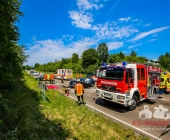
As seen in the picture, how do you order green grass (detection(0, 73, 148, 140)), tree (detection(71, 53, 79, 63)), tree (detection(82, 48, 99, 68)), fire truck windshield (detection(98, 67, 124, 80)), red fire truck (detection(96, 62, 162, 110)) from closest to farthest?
1. green grass (detection(0, 73, 148, 140))
2. red fire truck (detection(96, 62, 162, 110))
3. fire truck windshield (detection(98, 67, 124, 80))
4. tree (detection(82, 48, 99, 68))
5. tree (detection(71, 53, 79, 63))

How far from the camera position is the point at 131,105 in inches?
339

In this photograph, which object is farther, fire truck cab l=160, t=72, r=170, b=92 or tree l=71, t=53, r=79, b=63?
tree l=71, t=53, r=79, b=63

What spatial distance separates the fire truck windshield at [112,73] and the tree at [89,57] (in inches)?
1712

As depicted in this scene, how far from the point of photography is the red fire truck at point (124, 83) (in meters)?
8.14

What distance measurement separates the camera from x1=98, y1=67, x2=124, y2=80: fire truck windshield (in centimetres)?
837

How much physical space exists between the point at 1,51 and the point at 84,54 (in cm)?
4857

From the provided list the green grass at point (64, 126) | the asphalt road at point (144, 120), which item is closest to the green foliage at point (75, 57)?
the asphalt road at point (144, 120)

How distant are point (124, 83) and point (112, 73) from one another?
3.85 feet

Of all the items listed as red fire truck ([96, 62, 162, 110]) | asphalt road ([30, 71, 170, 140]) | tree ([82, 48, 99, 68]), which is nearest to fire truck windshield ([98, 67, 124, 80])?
red fire truck ([96, 62, 162, 110])

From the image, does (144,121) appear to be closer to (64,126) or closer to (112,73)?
(112,73)

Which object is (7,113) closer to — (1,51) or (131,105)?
(1,51)

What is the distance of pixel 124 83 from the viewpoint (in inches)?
317

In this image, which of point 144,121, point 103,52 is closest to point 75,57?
point 103,52

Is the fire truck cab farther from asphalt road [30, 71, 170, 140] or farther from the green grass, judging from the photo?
the green grass
